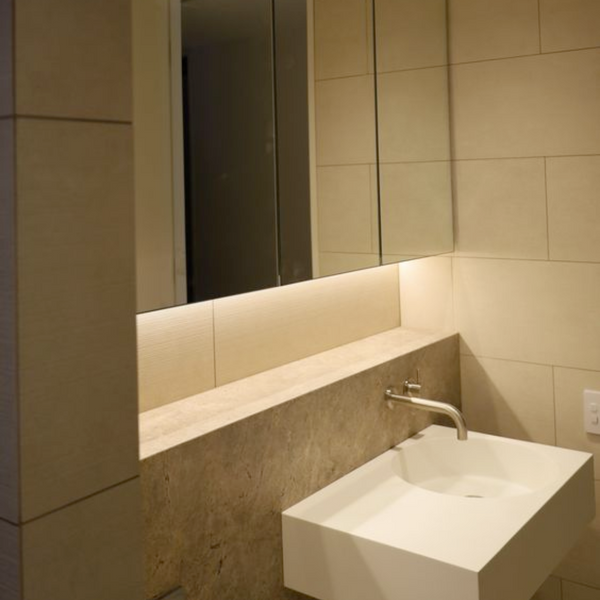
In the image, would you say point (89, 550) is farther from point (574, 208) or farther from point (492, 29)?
point (492, 29)

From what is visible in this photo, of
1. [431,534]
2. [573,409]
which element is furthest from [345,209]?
[573,409]

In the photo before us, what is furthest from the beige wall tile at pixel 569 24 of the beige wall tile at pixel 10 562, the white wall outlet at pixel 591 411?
the beige wall tile at pixel 10 562

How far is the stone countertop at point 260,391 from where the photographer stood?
50.4 inches

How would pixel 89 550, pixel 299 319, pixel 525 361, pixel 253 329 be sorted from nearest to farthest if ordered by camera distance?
pixel 89 550 → pixel 253 329 → pixel 299 319 → pixel 525 361

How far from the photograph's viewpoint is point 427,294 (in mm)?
2191

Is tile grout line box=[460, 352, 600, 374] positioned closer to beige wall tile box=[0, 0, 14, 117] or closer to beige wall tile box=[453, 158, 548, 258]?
beige wall tile box=[453, 158, 548, 258]

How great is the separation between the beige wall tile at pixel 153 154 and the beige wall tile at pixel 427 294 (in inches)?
44.0

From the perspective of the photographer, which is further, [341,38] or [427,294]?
[427,294]

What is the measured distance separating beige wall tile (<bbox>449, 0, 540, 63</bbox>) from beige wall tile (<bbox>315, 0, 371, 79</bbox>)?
39 cm

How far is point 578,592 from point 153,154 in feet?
5.38

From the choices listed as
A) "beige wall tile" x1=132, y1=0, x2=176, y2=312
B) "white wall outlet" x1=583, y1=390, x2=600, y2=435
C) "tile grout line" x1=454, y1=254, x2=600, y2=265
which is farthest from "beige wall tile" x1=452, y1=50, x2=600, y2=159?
"beige wall tile" x1=132, y1=0, x2=176, y2=312

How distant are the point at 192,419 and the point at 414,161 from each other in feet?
3.19

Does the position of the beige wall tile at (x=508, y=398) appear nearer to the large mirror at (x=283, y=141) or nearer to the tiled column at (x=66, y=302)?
the large mirror at (x=283, y=141)

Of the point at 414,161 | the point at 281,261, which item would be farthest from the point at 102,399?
the point at 414,161
